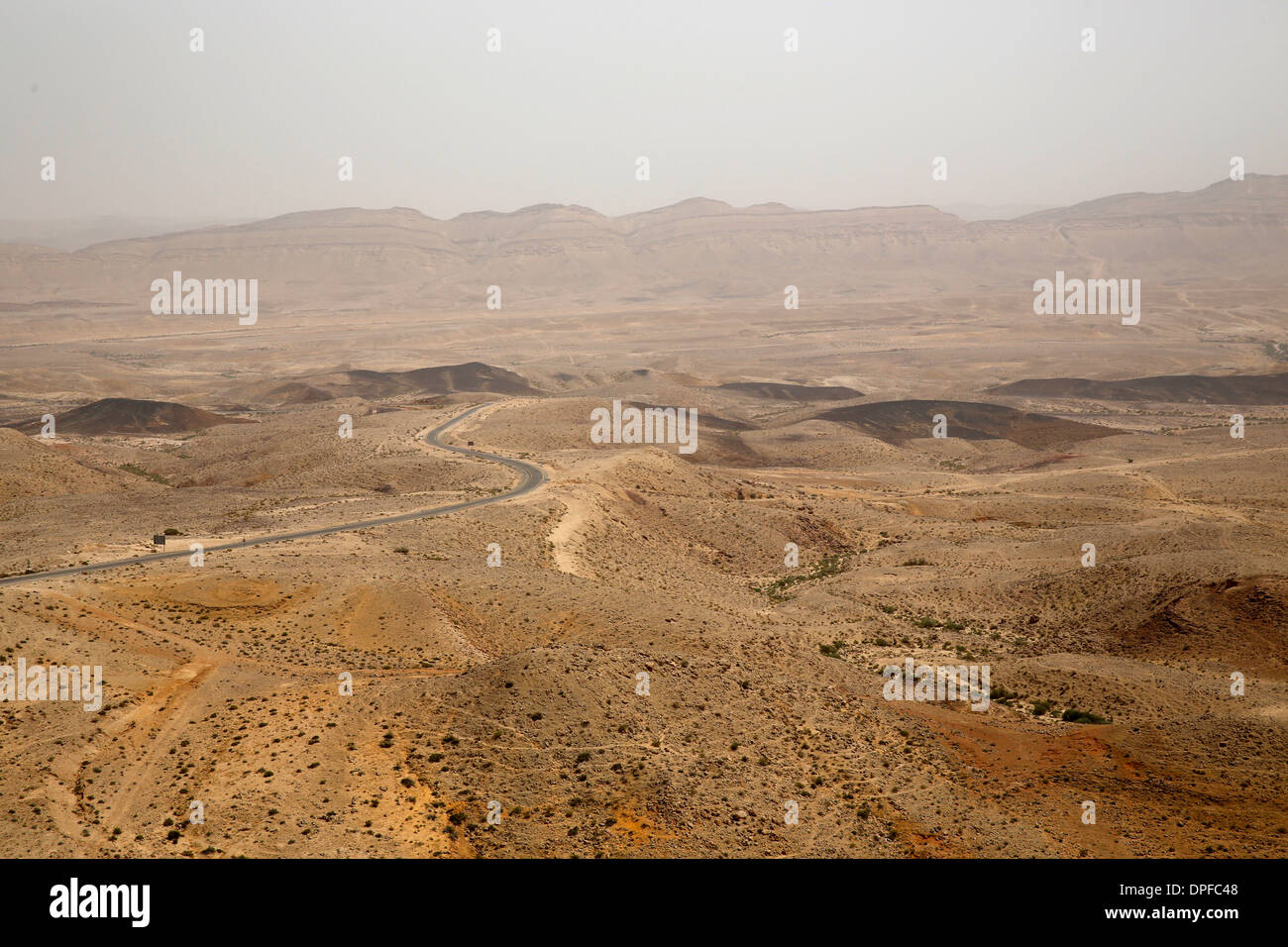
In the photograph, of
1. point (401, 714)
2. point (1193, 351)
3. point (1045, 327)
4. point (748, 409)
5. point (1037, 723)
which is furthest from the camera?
point (1045, 327)

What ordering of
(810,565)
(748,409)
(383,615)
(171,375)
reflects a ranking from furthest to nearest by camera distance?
(171,375) < (748,409) < (810,565) < (383,615)

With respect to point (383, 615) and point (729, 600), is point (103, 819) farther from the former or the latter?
point (729, 600)

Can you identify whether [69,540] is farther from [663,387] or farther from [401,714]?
[663,387]

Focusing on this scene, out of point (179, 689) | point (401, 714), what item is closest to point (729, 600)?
point (401, 714)

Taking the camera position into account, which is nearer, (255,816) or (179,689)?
(255,816)

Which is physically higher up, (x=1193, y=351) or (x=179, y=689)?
(x=1193, y=351)

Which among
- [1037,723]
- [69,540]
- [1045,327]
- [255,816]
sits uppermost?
[1045,327]
